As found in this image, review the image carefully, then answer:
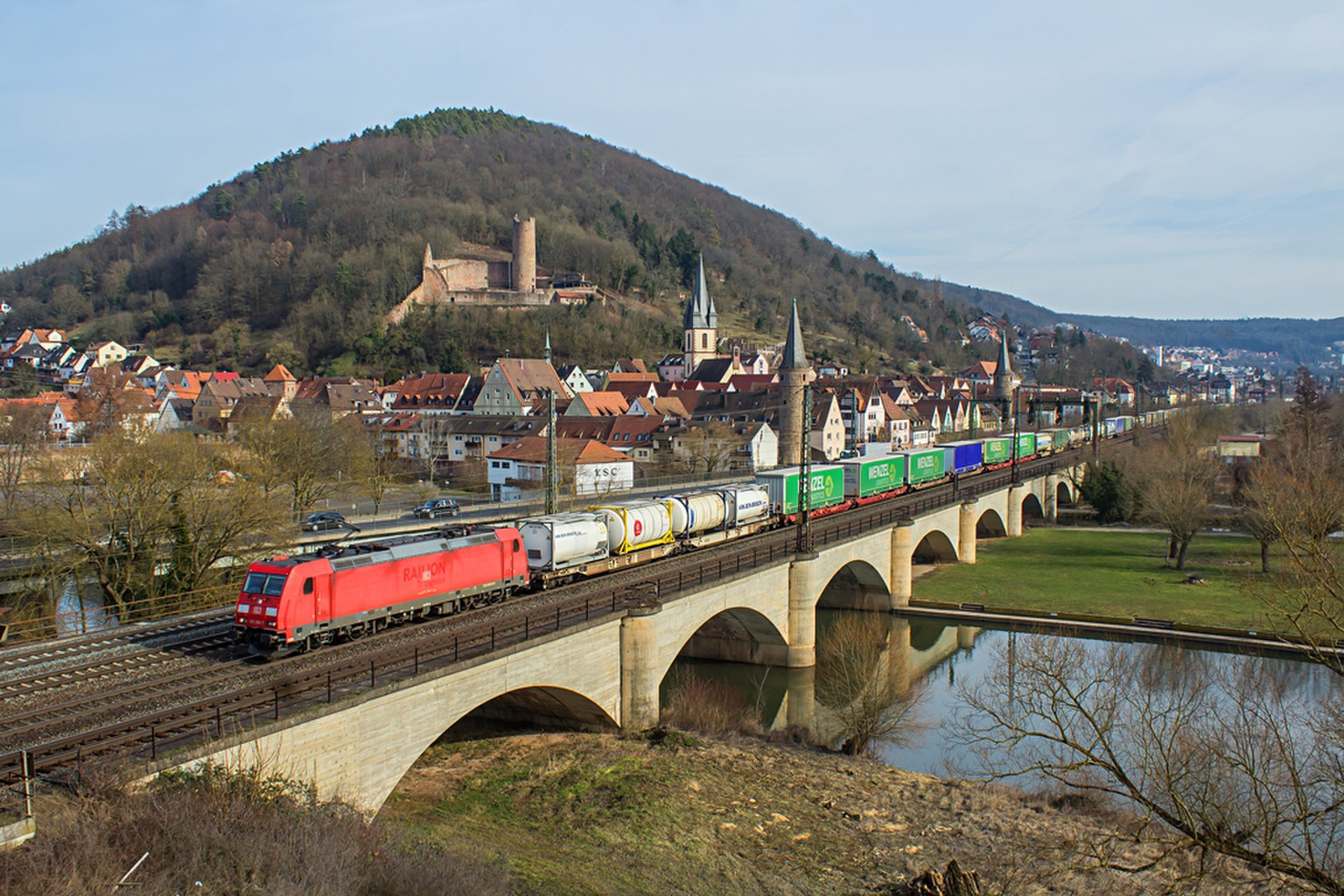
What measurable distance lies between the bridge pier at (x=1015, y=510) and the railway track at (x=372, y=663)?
3515 cm

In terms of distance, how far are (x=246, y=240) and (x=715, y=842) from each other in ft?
631

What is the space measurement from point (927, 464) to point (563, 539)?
38.8 metres

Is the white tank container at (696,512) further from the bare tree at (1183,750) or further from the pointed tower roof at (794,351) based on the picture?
the pointed tower roof at (794,351)

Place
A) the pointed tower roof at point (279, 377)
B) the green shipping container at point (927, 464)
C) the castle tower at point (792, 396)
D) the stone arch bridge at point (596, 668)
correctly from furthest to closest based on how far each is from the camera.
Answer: the pointed tower roof at point (279, 377)
the castle tower at point (792, 396)
the green shipping container at point (927, 464)
the stone arch bridge at point (596, 668)

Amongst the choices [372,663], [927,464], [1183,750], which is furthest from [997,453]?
[372,663]

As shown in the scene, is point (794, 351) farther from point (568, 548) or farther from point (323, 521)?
point (568, 548)

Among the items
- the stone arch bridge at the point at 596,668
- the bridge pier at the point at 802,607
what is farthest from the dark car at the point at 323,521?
the bridge pier at the point at 802,607

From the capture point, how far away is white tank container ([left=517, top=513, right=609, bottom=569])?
29.5m

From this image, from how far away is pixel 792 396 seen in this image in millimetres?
94688

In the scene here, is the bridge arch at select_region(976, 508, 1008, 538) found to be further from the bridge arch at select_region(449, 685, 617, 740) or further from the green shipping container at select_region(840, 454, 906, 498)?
the bridge arch at select_region(449, 685, 617, 740)

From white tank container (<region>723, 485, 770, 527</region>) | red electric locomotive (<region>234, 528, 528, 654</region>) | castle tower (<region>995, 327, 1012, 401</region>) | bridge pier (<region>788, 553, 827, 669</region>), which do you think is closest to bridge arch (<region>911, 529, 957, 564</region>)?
white tank container (<region>723, 485, 770, 527</region>)

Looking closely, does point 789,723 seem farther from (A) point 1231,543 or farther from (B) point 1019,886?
(A) point 1231,543

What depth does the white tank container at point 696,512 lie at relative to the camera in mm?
37000

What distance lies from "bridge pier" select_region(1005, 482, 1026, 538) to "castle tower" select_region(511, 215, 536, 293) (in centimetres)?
13045
